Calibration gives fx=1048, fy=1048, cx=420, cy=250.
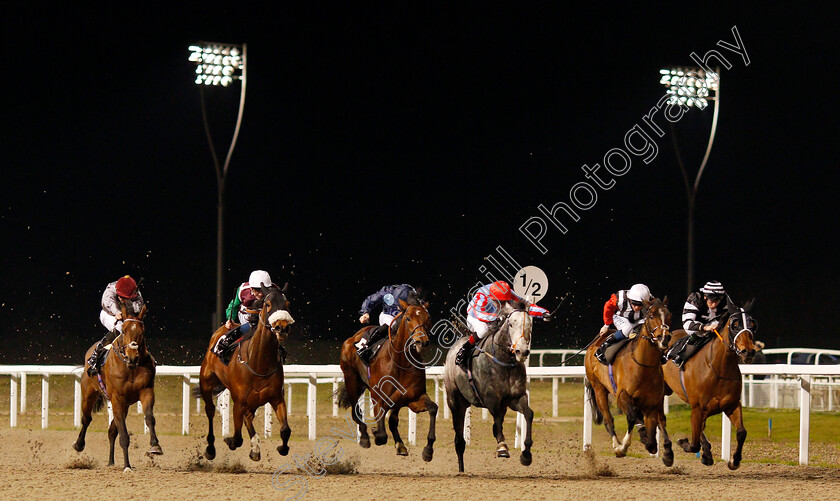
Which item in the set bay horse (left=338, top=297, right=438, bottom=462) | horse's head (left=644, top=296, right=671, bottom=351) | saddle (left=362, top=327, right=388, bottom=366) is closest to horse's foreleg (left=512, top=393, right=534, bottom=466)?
bay horse (left=338, top=297, right=438, bottom=462)

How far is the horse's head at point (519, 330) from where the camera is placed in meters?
8.80

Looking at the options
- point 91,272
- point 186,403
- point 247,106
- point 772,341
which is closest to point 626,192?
point 772,341

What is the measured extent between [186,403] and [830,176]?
22.7 m

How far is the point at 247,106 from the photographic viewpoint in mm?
34969

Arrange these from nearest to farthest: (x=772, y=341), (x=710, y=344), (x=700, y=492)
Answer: (x=700, y=492)
(x=710, y=344)
(x=772, y=341)

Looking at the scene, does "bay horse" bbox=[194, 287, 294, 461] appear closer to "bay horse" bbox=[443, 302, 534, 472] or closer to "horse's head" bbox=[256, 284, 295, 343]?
"horse's head" bbox=[256, 284, 295, 343]

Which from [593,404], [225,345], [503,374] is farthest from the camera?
[593,404]

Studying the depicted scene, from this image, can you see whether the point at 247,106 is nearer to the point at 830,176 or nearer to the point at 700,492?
the point at 830,176

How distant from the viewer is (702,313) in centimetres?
1017

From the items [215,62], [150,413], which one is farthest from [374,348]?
[215,62]

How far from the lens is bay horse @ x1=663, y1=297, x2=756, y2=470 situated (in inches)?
364

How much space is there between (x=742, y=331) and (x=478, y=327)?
2.48 meters

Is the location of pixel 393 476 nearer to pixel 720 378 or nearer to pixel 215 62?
pixel 720 378

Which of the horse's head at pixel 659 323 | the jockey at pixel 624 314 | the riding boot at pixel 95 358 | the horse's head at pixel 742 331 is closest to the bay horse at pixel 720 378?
the horse's head at pixel 742 331
